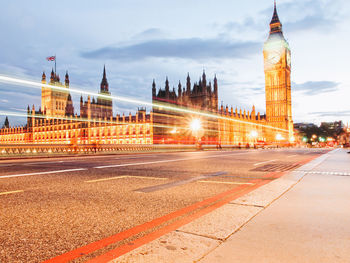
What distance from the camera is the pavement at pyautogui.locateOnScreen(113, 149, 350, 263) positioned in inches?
77.5

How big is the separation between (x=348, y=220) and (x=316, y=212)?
380 millimetres

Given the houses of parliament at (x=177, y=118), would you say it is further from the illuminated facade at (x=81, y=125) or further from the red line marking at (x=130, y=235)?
the red line marking at (x=130, y=235)

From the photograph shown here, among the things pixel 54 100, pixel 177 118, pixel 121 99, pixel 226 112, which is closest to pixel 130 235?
pixel 121 99

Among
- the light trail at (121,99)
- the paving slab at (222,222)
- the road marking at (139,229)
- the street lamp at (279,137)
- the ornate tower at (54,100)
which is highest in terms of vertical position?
the ornate tower at (54,100)

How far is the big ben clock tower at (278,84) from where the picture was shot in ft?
312

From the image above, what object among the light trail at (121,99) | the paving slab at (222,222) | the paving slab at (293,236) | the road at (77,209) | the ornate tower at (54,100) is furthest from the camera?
the ornate tower at (54,100)

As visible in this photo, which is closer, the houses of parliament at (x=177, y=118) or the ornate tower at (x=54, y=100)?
the houses of parliament at (x=177, y=118)

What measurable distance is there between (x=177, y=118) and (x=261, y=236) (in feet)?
204

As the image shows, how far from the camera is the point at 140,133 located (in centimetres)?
7088

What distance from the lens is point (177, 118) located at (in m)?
64.4

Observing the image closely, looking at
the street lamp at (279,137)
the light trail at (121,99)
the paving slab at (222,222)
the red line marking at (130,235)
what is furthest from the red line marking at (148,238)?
the street lamp at (279,137)

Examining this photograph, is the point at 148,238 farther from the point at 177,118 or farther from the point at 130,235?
the point at 177,118

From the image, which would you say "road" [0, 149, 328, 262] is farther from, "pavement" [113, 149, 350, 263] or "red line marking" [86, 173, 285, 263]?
"pavement" [113, 149, 350, 263]

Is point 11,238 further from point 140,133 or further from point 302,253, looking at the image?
point 140,133
